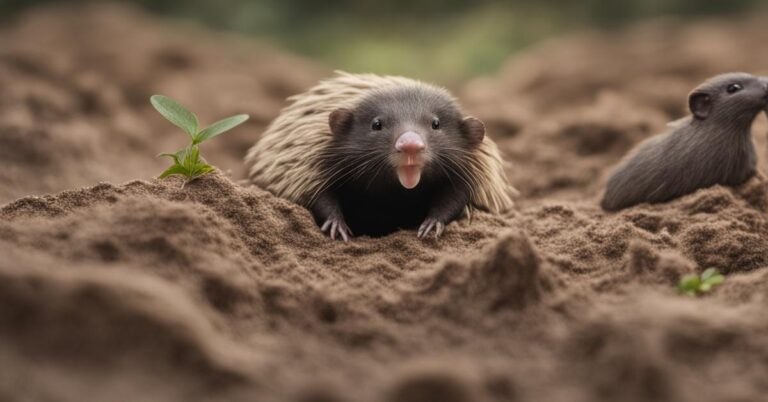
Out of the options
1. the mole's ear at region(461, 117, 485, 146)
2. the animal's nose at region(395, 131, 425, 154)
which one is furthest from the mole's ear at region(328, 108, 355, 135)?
the mole's ear at region(461, 117, 485, 146)

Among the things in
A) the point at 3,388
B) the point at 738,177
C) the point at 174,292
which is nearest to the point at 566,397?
the point at 174,292

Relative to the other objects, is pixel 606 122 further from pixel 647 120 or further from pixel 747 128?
pixel 747 128

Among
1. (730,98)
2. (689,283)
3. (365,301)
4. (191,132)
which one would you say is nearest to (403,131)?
(191,132)

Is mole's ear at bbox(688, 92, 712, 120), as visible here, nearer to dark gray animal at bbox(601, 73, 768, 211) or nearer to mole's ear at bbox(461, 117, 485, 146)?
dark gray animal at bbox(601, 73, 768, 211)

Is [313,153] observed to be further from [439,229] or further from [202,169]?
[439,229]

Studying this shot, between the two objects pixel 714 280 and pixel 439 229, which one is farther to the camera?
pixel 439 229

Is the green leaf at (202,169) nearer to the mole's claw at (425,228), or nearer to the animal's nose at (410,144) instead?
the animal's nose at (410,144)

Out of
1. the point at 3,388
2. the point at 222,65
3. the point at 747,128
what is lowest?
the point at 747,128
